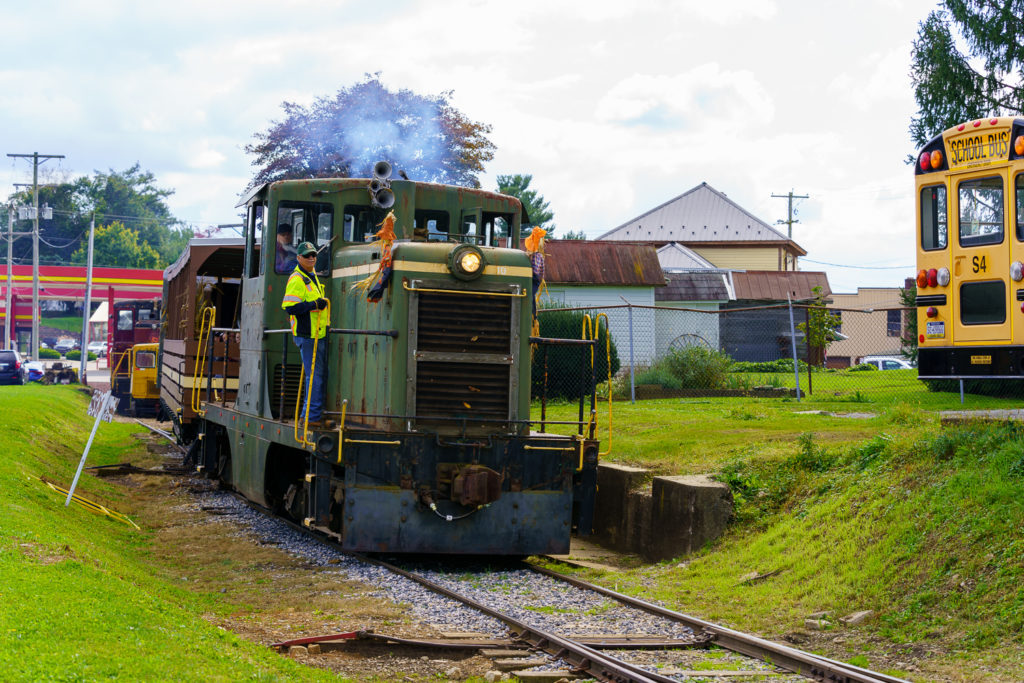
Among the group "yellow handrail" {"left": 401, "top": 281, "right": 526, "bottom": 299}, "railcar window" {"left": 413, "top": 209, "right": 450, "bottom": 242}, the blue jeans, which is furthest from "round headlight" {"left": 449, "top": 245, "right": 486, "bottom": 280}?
the blue jeans

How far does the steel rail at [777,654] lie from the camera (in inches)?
241

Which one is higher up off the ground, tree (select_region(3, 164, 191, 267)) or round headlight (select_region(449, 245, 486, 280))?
tree (select_region(3, 164, 191, 267))

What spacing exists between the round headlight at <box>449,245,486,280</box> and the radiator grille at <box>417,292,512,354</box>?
228mm

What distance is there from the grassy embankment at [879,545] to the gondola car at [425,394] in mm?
1268

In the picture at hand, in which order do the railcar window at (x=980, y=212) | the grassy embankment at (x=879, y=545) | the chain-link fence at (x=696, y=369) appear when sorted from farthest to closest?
the chain-link fence at (x=696, y=369), the railcar window at (x=980, y=212), the grassy embankment at (x=879, y=545)

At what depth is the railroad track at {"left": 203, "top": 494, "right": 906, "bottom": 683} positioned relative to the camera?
20.4ft

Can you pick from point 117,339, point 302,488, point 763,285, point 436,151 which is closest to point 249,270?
point 302,488

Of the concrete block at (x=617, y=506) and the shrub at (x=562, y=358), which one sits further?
the shrub at (x=562, y=358)

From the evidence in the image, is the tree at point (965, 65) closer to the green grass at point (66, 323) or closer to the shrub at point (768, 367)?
the shrub at point (768, 367)

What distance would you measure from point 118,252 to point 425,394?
279 feet

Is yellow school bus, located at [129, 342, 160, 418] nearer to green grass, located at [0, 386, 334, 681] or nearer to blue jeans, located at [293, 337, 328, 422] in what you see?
green grass, located at [0, 386, 334, 681]

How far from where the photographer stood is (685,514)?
10.7 metres

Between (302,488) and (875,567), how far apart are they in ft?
18.7

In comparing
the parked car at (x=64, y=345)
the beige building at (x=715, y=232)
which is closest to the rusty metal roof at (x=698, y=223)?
the beige building at (x=715, y=232)
